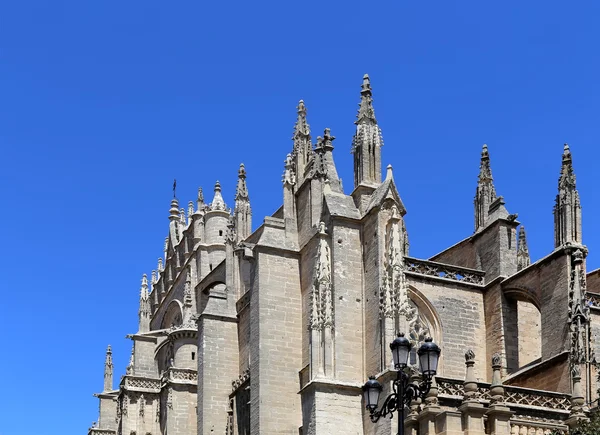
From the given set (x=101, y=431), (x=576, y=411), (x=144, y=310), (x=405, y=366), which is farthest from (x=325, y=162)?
(x=101, y=431)

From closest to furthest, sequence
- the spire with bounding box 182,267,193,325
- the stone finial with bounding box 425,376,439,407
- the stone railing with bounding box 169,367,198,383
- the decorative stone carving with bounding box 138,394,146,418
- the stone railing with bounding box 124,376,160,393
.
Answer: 1. the stone finial with bounding box 425,376,439,407
2. the stone railing with bounding box 169,367,198,383
3. the spire with bounding box 182,267,193,325
4. the decorative stone carving with bounding box 138,394,146,418
5. the stone railing with bounding box 124,376,160,393

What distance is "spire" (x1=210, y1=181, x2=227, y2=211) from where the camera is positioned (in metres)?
50.7

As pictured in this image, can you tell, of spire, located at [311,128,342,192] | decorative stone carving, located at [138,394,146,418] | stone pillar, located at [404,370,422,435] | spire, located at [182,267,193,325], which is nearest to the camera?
stone pillar, located at [404,370,422,435]

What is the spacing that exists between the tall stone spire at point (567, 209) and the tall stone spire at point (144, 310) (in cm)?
2556

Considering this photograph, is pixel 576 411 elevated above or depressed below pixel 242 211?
below

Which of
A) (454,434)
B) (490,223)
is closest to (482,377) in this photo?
(490,223)

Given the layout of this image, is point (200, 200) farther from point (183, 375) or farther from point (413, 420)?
point (413, 420)

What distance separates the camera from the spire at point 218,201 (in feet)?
166

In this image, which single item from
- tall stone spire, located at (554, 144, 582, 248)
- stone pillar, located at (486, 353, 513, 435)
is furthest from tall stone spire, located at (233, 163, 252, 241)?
stone pillar, located at (486, 353, 513, 435)

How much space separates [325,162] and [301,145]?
2.37 metres

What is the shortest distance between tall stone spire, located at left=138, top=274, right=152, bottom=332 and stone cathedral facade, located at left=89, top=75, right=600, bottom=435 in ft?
39.5

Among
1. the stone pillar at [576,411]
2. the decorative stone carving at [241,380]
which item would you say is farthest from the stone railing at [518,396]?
the decorative stone carving at [241,380]

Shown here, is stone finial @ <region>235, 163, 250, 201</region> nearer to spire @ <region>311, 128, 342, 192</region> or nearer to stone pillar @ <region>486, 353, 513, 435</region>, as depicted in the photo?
spire @ <region>311, 128, 342, 192</region>

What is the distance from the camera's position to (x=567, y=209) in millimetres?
33000
